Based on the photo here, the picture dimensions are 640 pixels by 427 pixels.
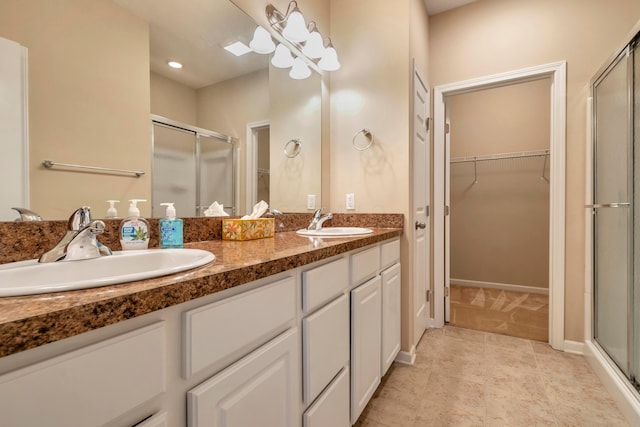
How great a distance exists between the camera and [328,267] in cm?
106

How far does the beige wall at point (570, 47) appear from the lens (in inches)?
79.4

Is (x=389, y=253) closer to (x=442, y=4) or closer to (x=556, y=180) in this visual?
(x=556, y=180)

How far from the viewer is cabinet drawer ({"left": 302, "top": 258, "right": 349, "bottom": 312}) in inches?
36.4

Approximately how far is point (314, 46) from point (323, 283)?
1.57m

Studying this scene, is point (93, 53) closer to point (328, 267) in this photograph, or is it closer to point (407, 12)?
point (328, 267)

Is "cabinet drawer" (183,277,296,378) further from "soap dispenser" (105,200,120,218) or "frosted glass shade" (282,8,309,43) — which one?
"frosted glass shade" (282,8,309,43)

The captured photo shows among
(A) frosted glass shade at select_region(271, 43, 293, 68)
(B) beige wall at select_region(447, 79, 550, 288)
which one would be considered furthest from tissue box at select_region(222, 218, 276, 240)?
(B) beige wall at select_region(447, 79, 550, 288)

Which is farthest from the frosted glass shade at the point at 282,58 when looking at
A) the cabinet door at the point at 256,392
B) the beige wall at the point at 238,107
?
the cabinet door at the point at 256,392

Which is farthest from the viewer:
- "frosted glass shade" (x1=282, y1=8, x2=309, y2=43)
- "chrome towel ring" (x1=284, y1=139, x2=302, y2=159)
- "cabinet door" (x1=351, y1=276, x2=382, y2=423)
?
"chrome towel ring" (x1=284, y1=139, x2=302, y2=159)

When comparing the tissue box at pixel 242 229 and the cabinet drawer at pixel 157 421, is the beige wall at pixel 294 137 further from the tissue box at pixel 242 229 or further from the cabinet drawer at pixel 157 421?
the cabinet drawer at pixel 157 421

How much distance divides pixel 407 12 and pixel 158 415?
2.27 m

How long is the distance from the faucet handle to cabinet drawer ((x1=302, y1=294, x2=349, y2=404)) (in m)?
0.64

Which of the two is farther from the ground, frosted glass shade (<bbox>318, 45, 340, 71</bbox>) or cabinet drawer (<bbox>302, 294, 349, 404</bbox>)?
frosted glass shade (<bbox>318, 45, 340, 71</bbox>)

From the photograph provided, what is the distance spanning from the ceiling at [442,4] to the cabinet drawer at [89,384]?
2.89m
